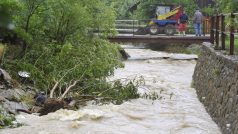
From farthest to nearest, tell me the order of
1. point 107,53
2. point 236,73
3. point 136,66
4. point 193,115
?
point 136,66, point 107,53, point 193,115, point 236,73

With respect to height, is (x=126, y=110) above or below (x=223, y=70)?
below

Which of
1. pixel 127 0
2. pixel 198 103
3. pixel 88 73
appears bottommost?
pixel 198 103

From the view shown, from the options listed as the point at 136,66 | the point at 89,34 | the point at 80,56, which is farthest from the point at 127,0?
the point at 80,56

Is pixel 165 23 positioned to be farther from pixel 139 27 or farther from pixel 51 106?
pixel 51 106

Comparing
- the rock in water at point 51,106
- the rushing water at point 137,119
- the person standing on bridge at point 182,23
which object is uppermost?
the person standing on bridge at point 182,23

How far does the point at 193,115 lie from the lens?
11.2 m

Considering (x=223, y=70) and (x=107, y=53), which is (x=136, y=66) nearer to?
(x=107, y=53)

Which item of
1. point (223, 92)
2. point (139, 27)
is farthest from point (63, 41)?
point (139, 27)

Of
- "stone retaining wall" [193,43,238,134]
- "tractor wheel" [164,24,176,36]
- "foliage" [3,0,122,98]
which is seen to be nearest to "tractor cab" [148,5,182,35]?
"tractor wheel" [164,24,176,36]

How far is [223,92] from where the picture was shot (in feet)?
32.0

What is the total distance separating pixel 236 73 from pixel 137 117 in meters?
3.09

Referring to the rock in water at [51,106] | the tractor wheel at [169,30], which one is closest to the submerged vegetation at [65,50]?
the rock in water at [51,106]

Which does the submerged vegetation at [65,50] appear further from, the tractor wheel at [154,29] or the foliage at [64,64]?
the tractor wheel at [154,29]

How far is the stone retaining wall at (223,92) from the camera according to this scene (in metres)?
8.39
